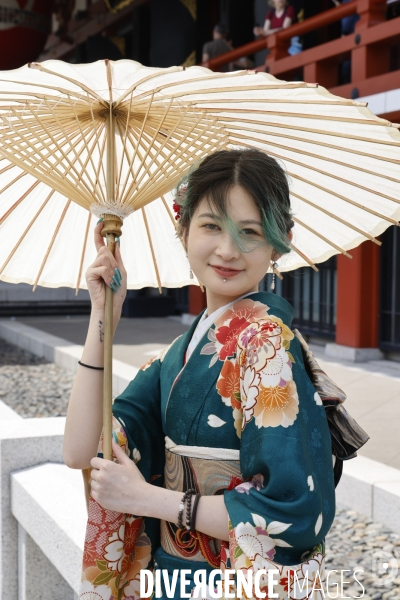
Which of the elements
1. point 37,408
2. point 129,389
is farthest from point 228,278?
point 37,408

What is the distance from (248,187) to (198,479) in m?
0.58

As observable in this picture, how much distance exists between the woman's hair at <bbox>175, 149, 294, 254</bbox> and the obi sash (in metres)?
0.41

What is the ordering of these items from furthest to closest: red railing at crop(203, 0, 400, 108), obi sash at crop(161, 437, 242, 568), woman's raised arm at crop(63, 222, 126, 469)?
red railing at crop(203, 0, 400, 108) → woman's raised arm at crop(63, 222, 126, 469) → obi sash at crop(161, 437, 242, 568)

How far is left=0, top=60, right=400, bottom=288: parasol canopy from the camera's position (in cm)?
158

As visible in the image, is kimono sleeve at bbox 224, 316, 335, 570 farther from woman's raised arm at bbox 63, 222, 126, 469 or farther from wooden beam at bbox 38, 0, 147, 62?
wooden beam at bbox 38, 0, 147, 62

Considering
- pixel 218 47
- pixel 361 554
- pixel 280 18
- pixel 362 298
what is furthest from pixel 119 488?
pixel 218 47

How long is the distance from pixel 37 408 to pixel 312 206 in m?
5.31

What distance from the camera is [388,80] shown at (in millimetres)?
6934

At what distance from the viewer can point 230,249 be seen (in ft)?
4.51

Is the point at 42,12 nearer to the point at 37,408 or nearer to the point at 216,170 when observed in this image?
the point at 37,408

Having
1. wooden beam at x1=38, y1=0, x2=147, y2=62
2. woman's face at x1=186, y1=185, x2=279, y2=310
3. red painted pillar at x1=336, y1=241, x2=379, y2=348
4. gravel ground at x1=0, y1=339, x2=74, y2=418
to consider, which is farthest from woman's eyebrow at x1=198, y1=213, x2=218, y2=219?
wooden beam at x1=38, y1=0, x2=147, y2=62

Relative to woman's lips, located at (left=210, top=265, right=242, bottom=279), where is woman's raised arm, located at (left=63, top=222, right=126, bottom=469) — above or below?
below

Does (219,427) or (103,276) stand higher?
(103,276)

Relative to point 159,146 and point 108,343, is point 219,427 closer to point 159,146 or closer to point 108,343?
point 108,343
